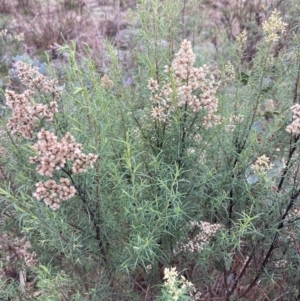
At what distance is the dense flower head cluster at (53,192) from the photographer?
142 cm

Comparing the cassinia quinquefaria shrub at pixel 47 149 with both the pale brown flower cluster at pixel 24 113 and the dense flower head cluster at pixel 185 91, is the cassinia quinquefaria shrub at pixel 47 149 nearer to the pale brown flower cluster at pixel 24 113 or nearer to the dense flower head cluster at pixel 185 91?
the pale brown flower cluster at pixel 24 113

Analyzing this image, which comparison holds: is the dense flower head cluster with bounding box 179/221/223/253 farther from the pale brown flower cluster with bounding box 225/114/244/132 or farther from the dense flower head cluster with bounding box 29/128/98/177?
the dense flower head cluster with bounding box 29/128/98/177

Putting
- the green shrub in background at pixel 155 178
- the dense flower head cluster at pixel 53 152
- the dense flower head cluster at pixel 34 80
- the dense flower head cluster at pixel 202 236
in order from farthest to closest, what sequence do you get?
the dense flower head cluster at pixel 202 236, the dense flower head cluster at pixel 34 80, the green shrub in background at pixel 155 178, the dense flower head cluster at pixel 53 152

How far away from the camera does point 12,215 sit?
2109 millimetres

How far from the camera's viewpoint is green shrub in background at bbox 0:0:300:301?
5.33 ft

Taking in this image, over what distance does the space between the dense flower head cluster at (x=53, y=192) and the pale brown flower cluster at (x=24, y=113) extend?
0.23 meters

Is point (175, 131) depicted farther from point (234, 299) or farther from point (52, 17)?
point (52, 17)

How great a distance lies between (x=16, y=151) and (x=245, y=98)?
117 centimetres

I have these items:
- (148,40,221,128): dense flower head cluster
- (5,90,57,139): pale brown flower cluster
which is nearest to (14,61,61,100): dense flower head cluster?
(5,90,57,139): pale brown flower cluster

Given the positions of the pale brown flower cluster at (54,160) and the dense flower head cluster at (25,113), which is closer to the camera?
the pale brown flower cluster at (54,160)

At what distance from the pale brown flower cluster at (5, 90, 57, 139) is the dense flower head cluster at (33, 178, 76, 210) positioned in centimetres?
23

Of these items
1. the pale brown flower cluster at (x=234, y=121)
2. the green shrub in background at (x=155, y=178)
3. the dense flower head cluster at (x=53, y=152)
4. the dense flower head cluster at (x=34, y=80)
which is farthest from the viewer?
the pale brown flower cluster at (x=234, y=121)

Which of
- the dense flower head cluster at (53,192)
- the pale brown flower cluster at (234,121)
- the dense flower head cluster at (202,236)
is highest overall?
the dense flower head cluster at (53,192)

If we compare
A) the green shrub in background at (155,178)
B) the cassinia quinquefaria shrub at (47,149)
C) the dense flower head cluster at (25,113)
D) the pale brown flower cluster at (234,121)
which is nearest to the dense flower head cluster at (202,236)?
the green shrub in background at (155,178)
